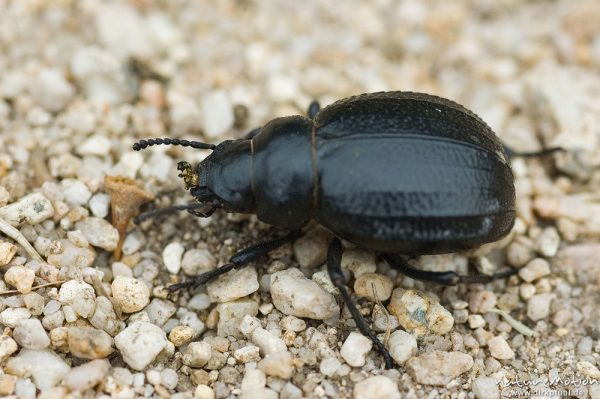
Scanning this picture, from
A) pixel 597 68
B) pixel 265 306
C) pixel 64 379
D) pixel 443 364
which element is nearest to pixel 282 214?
pixel 265 306

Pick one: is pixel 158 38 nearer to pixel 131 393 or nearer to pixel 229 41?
pixel 229 41

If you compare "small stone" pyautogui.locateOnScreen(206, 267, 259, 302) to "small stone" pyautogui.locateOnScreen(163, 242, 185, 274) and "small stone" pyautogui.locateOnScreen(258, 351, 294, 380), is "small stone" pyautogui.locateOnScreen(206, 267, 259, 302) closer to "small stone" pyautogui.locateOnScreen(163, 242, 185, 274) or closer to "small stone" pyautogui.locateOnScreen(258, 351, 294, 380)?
"small stone" pyautogui.locateOnScreen(163, 242, 185, 274)

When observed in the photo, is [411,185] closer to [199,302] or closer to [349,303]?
[349,303]

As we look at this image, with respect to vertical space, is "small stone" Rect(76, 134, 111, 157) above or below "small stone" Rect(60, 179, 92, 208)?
above

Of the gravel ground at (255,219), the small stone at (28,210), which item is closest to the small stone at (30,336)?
the gravel ground at (255,219)

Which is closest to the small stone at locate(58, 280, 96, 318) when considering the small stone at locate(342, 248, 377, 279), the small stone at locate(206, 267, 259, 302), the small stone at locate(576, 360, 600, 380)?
the small stone at locate(206, 267, 259, 302)

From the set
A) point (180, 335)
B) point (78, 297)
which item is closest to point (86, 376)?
point (78, 297)
